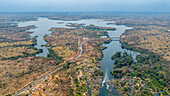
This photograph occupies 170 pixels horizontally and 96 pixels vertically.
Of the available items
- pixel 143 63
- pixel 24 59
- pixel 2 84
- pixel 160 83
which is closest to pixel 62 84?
pixel 2 84

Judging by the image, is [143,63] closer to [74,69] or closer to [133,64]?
[133,64]

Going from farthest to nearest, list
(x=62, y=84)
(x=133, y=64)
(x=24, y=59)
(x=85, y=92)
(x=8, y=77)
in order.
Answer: (x=24, y=59), (x=133, y=64), (x=8, y=77), (x=62, y=84), (x=85, y=92)

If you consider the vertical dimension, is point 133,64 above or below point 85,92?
above

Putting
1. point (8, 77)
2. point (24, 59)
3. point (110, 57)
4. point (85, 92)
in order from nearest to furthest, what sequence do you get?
point (85, 92)
point (8, 77)
point (24, 59)
point (110, 57)

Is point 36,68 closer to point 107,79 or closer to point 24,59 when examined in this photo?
point 24,59

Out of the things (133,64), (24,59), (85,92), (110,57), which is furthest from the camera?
(110,57)

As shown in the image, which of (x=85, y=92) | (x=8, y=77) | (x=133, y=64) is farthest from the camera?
(x=133, y=64)

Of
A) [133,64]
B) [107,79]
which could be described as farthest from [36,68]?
[133,64]

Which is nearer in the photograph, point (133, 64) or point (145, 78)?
point (145, 78)

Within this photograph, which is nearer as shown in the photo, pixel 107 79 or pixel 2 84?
pixel 2 84
